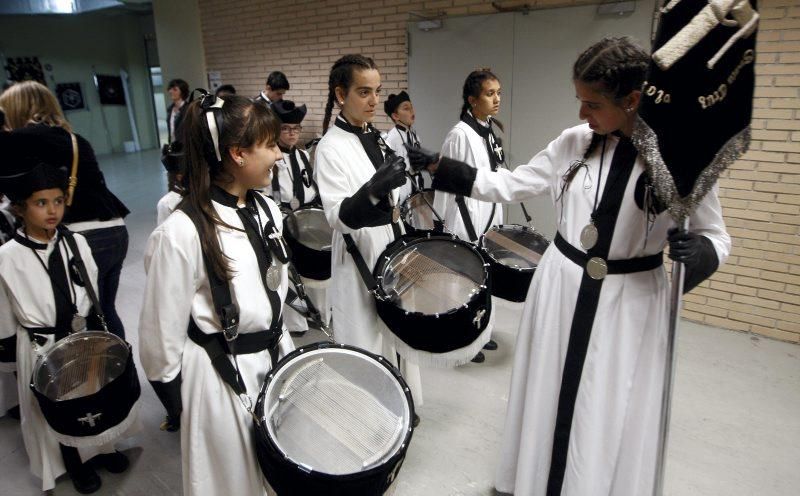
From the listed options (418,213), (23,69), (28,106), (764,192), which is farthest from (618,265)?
(23,69)

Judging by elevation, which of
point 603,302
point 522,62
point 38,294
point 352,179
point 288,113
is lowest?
point 38,294

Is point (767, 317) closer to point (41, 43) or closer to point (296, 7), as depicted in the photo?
point (296, 7)

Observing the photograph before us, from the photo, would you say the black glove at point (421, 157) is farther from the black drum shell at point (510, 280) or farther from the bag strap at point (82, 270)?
the bag strap at point (82, 270)

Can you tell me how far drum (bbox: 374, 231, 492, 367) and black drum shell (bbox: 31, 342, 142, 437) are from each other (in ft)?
3.62

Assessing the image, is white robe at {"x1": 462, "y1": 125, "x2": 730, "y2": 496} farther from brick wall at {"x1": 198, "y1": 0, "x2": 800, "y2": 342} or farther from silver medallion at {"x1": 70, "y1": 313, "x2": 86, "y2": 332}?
brick wall at {"x1": 198, "y1": 0, "x2": 800, "y2": 342}

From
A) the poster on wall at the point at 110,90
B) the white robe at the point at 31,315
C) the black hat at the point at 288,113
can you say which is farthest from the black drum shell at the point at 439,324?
the poster on wall at the point at 110,90

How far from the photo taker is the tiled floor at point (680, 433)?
7.84ft

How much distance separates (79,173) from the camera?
268 cm

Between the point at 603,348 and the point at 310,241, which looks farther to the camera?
the point at 310,241

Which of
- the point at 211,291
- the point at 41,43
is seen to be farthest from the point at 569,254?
the point at 41,43

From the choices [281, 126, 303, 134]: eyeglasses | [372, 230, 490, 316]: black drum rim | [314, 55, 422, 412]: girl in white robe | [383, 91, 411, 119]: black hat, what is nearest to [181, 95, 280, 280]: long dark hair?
[314, 55, 422, 412]: girl in white robe

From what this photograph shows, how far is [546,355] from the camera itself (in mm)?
1779

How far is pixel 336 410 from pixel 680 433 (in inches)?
91.9

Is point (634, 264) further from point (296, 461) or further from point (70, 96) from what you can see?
point (70, 96)
